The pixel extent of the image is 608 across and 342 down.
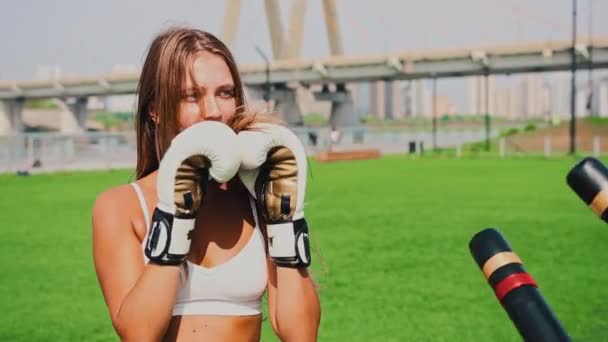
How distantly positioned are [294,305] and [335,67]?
220 feet

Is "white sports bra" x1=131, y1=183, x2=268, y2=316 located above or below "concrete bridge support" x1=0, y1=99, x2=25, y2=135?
above

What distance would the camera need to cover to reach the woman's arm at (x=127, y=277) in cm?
194

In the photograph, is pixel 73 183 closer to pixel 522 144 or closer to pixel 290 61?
pixel 522 144

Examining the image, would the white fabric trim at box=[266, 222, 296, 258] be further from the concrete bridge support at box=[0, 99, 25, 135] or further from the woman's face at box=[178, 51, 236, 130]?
the concrete bridge support at box=[0, 99, 25, 135]

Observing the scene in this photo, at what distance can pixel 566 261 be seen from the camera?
356 inches

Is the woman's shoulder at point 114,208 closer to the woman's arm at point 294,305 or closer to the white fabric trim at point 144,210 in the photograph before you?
the white fabric trim at point 144,210

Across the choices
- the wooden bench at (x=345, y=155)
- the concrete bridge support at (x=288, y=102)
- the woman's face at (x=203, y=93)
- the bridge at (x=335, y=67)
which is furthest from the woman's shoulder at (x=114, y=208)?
the concrete bridge support at (x=288, y=102)

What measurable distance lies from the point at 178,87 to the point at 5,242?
34.2 ft

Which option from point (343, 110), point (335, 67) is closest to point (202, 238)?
point (335, 67)

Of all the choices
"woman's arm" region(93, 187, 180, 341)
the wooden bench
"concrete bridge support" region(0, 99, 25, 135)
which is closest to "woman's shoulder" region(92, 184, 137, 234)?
"woman's arm" region(93, 187, 180, 341)

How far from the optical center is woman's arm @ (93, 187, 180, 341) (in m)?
1.94

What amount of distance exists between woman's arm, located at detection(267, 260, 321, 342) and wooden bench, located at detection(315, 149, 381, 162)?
3692 centimetres

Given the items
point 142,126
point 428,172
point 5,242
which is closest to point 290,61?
point 428,172

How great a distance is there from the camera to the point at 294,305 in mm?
2109
